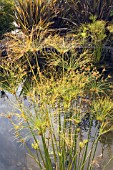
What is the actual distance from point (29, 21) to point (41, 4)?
397mm

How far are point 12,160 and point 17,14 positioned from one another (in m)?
3.24

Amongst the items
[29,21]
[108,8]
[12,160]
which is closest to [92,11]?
[108,8]

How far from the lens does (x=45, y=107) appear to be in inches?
80.4

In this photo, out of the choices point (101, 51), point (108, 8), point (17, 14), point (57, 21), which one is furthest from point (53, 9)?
point (101, 51)

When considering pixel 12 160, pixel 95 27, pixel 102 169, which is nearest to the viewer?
pixel 102 169

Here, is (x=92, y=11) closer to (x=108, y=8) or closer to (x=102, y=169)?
(x=108, y=8)

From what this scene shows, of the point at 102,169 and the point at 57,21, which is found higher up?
the point at 57,21

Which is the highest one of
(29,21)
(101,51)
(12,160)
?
(29,21)

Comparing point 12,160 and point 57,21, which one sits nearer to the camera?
point 12,160

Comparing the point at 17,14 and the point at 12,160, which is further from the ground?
the point at 17,14

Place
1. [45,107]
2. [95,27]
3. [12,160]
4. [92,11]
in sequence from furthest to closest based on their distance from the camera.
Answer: [92,11] → [95,27] → [12,160] → [45,107]

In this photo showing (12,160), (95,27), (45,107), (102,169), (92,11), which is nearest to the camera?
(45,107)

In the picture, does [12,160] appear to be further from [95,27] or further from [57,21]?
[57,21]

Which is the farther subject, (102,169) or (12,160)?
(12,160)
